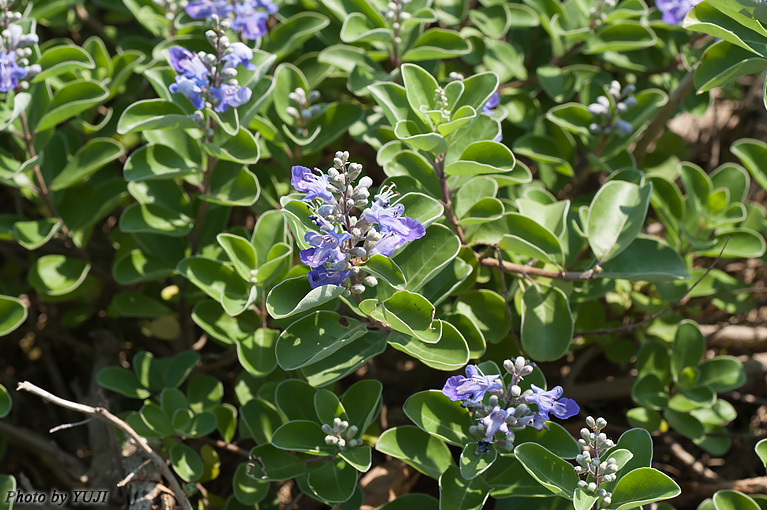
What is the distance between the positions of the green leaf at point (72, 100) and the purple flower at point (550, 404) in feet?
6.23

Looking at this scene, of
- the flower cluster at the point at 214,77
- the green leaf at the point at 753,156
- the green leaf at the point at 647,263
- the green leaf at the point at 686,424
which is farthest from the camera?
the green leaf at the point at 753,156

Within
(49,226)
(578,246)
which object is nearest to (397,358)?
(578,246)

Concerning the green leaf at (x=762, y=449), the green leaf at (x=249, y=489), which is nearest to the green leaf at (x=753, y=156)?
the green leaf at (x=762, y=449)

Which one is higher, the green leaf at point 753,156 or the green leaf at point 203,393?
the green leaf at point 753,156

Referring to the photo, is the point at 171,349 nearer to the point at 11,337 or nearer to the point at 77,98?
the point at 11,337

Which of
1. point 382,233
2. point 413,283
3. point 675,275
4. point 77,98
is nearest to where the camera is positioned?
point 382,233

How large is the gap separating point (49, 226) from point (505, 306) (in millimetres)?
1821

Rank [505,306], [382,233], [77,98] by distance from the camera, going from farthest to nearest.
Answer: [77,98], [505,306], [382,233]

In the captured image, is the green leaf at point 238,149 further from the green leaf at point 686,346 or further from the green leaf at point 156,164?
the green leaf at point 686,346

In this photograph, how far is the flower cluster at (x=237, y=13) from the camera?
108 inches

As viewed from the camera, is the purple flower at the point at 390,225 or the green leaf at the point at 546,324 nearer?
the purple flower at the point at 390,225

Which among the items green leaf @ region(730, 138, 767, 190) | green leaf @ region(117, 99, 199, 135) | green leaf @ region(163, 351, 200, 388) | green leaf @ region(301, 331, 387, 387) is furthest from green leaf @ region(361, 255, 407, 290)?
green leaf @ region(730, 138, 767, 190)

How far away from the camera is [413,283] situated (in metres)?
2.09

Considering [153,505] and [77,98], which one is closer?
[153,505]
